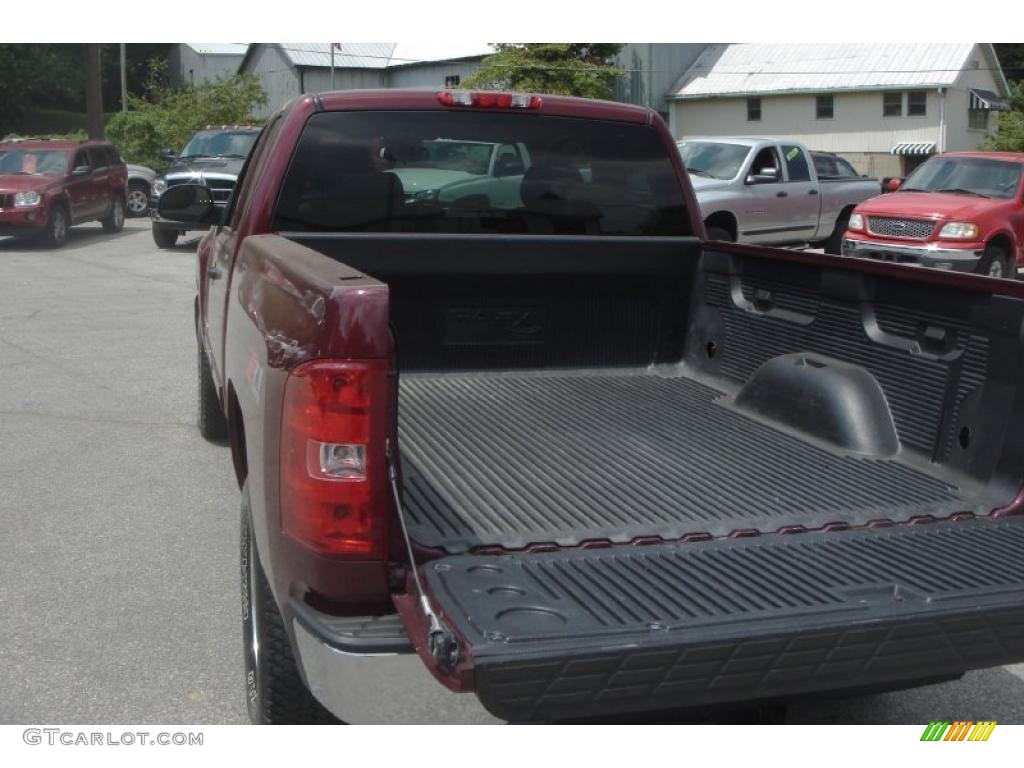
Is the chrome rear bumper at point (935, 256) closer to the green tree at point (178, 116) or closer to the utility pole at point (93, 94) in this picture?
the utility pole at point (93, 94)

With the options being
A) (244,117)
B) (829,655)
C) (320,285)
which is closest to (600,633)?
(829,655)

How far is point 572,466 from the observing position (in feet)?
12.8

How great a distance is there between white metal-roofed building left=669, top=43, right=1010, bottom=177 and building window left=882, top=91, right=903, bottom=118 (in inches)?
1.4

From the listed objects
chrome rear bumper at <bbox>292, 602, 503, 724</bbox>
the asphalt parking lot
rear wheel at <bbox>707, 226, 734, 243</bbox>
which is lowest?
the asphalt parking lot

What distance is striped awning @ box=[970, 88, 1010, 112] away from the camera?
42.2m

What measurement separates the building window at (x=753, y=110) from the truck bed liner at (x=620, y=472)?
42.9 m

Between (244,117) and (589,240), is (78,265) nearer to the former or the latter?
(589,240)

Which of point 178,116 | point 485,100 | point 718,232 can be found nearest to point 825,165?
point 718,232

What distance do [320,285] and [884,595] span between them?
4.91ft

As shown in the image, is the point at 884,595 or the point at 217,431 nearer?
the point at 884,595

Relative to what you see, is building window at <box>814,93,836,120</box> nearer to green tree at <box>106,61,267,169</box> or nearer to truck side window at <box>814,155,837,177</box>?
green tree at <box>106,61,267,169</box>

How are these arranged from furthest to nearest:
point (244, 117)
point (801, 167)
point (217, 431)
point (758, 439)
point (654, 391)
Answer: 1. point (244, 117)
2. point (801, 167)
3. point (217, 431)
4. point (654, 391)
5. point (758, 439)

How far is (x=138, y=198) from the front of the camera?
26.5m

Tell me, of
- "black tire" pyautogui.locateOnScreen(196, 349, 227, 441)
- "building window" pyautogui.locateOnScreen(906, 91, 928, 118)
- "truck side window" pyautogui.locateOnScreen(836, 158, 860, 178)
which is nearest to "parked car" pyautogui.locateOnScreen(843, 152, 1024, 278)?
"truck side window" pyautogui.locateOnScreen(836, 158, 860, 178)
